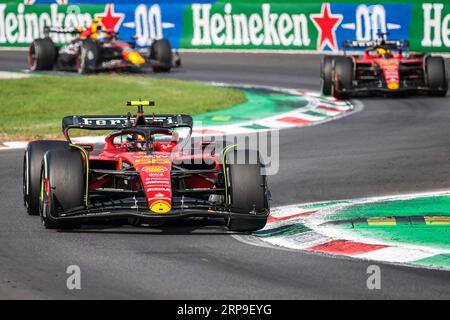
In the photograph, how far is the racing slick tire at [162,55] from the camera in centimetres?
3061

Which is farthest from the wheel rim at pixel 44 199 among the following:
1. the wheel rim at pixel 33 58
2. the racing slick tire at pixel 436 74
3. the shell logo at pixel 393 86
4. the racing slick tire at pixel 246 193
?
the wheel rim at pixel 33 58

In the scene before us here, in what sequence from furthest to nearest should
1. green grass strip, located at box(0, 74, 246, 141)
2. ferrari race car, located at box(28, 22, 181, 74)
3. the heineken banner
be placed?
the heineken banner → ferrari race car, located at box(28, 22, 181, 74) → green grass strip, located at box(0, 74, 246, 141)

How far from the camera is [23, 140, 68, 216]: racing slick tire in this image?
39.7 ft

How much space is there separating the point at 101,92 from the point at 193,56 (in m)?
9.46

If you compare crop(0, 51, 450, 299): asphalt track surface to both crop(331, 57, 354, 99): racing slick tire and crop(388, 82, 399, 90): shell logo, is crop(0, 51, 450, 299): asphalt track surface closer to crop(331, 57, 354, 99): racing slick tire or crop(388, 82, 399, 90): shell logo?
crop(388, 82, 399, 90): shell logo

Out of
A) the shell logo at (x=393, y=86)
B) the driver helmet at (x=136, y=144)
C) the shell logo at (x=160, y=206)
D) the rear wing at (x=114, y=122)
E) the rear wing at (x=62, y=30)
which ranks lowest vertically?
the shell logo at (x=393, y=86)

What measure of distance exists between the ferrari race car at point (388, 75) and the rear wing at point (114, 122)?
11.9 metres

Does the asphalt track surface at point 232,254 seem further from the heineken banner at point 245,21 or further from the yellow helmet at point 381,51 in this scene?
the heineken banner at point 245,21

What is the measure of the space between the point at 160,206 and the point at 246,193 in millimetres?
857

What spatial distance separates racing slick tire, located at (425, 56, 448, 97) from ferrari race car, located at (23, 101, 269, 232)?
1271cm

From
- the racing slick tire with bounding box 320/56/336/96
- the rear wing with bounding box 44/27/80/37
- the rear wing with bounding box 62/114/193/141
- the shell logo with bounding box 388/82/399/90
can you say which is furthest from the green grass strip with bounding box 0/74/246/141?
the rear wing with bounding box 62/114/193/141

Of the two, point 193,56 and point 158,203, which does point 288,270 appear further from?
point 193,56

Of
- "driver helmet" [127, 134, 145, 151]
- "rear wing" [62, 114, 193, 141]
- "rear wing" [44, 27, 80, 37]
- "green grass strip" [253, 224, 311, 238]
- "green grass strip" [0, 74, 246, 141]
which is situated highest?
"rear wing" [62, 114, 193, 141]
